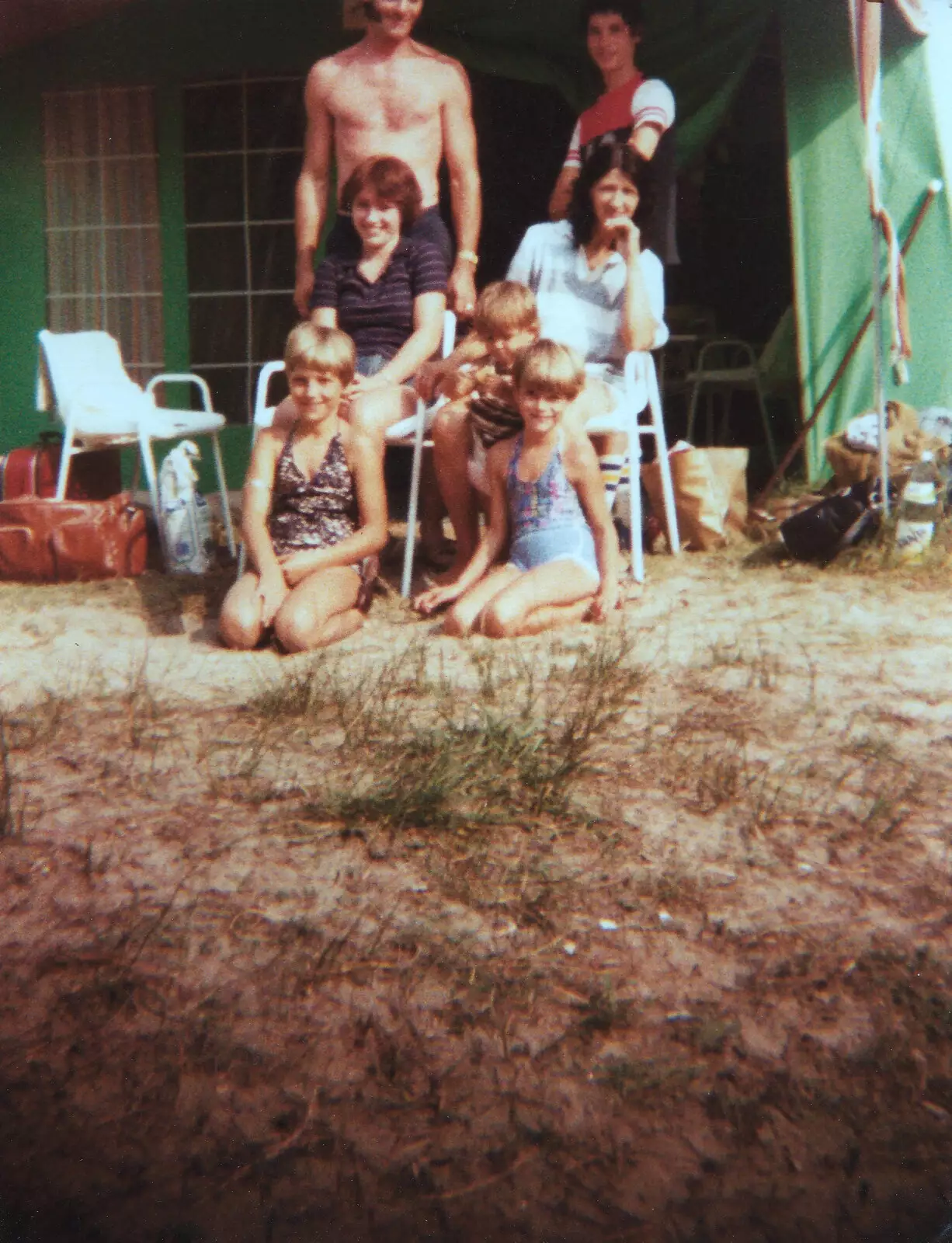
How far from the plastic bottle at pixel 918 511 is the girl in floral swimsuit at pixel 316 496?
171 cm

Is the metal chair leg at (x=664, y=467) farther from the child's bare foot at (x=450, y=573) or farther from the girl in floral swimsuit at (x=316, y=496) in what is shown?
the girl in floral swimsuit at (x=316, y=496)

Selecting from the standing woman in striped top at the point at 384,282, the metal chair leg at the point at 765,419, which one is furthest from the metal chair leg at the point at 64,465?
the metal chair leg at the point at 765,419

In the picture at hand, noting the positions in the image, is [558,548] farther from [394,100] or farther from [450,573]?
[394,100]

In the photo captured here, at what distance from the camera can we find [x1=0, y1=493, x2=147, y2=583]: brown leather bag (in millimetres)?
4590

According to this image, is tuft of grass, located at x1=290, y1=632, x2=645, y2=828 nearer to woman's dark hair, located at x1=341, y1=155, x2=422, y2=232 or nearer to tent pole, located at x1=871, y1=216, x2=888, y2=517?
tent pole, located at x1=871, y1=216, x2=888, y2=517

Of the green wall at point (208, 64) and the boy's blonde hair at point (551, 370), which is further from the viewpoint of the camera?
the green wall at point (208, 64)

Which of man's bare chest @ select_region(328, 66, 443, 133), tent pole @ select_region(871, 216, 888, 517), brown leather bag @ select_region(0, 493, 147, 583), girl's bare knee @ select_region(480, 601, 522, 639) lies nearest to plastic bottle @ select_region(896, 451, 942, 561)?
tent pole @ select_region(871, 216, 888, 517)

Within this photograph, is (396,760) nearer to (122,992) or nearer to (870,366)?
(122,992)

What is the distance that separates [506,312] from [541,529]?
0.64 meters

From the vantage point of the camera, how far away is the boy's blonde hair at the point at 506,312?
377 centimetres

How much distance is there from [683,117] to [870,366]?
1353 mm

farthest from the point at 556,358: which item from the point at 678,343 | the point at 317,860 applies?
the point at 678,343

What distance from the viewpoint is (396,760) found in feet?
8.00

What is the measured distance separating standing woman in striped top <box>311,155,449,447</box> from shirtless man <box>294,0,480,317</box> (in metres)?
0.16
